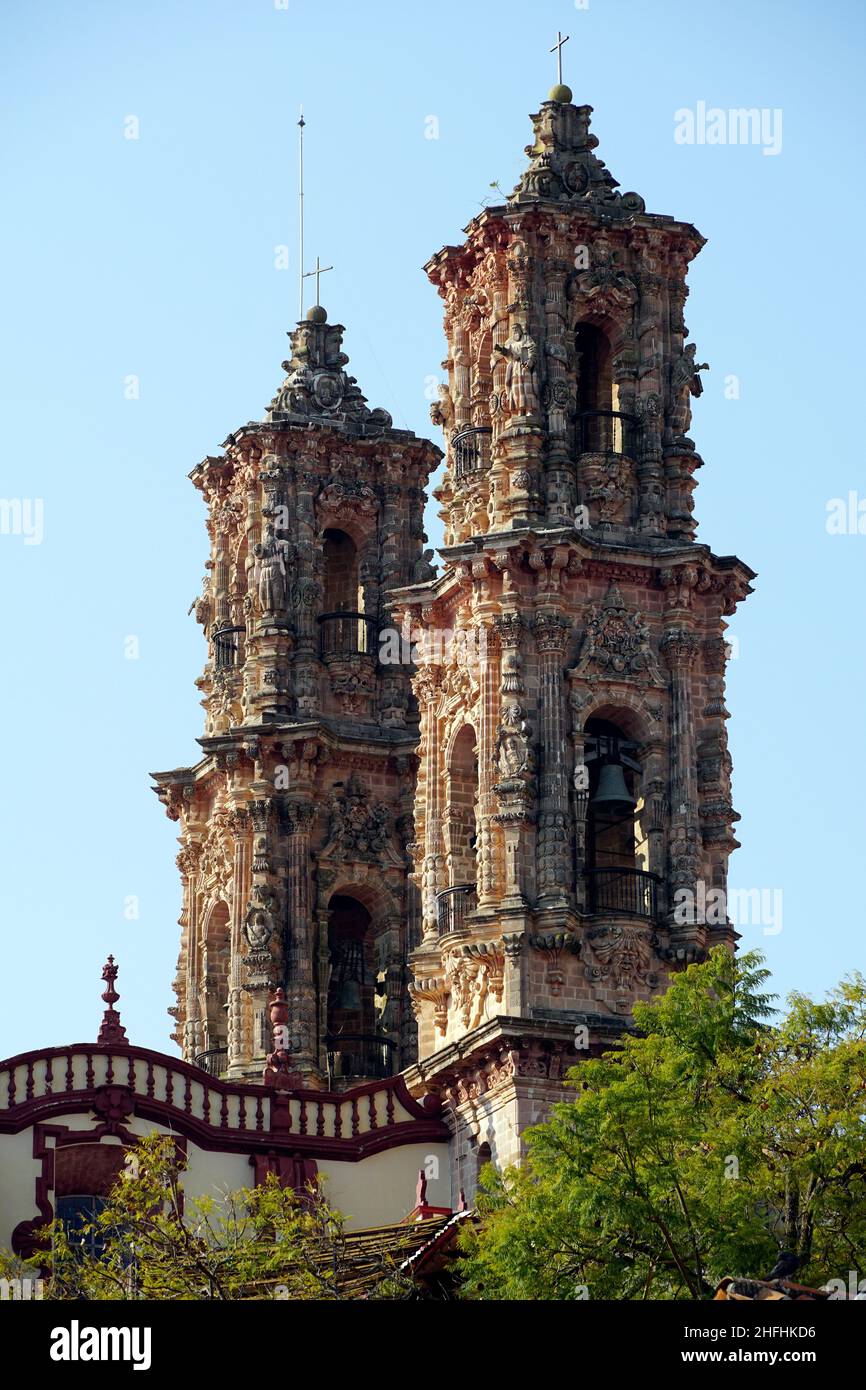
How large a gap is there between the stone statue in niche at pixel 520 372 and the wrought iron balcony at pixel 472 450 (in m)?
1.23

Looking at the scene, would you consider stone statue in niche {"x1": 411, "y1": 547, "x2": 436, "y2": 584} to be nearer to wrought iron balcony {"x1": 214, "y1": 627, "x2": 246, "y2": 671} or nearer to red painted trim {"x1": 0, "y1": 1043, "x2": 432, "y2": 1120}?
wrought iron balcony {"x1": 214, "y1": 627, "x2": 246, "y2": 671}

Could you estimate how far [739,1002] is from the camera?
1812 inches

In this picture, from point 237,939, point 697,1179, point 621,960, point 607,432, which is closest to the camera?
point 697,1179

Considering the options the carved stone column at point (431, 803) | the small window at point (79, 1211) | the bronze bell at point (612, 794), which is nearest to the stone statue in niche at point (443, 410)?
the carved stone column at point (431, 803)

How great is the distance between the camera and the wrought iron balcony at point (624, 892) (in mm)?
53344

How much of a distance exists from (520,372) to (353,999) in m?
14.1

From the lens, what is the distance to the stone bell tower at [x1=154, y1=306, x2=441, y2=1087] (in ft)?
205

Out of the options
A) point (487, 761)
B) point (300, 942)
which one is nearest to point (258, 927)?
point (300, 942)

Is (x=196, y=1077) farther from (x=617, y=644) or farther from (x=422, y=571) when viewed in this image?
(x=422, y=571)

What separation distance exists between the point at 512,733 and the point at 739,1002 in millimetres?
8588

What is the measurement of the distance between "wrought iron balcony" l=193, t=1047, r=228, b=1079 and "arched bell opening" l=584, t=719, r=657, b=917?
34.8 feet

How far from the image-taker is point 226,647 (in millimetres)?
66625
